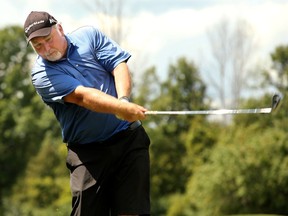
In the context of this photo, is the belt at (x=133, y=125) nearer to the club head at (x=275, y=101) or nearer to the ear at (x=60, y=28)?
the ear at (x=60, y=28)

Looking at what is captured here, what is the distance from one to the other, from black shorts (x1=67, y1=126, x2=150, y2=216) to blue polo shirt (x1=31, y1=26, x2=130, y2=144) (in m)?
0.10

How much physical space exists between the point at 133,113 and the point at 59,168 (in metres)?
52.6

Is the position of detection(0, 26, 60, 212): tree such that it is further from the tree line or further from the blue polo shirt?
the blue polo shirt

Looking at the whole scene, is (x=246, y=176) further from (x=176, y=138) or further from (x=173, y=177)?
(x=176, y=138)

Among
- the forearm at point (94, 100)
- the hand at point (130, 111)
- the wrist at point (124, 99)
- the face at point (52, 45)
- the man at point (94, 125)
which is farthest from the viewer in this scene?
the man at point (94, 125)

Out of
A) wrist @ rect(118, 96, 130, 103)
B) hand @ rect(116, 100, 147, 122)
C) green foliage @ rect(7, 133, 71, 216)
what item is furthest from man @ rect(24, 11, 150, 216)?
green foliage @ rect(7, 133, 71, 216)

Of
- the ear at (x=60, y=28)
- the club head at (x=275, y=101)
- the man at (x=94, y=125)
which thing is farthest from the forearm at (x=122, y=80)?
the club head at (x=275, y=101)

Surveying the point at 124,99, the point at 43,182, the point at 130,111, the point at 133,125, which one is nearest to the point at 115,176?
the point at 133,125

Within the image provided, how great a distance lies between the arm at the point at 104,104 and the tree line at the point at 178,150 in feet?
126

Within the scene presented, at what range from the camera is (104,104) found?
19.2ft

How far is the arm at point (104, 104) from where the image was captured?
5.73m

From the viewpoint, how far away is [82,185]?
6.48m

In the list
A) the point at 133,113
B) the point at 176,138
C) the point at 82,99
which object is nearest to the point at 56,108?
the point at 82,99

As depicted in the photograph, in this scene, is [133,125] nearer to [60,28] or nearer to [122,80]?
[122,80]
